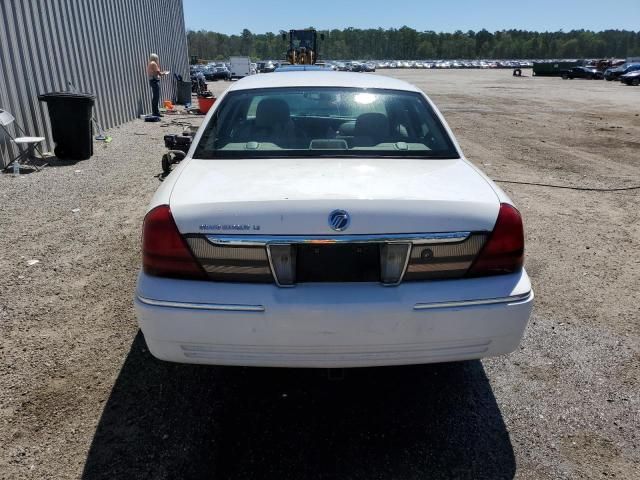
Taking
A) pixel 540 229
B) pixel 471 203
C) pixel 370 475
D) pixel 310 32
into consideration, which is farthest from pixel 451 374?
pixel 310 32

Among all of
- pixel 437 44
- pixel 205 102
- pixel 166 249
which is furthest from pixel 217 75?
pixel 437 44

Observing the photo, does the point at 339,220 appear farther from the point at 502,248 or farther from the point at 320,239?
the point at 502,248

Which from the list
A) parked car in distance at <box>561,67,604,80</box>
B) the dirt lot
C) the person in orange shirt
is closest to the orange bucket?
the person in orange shirt

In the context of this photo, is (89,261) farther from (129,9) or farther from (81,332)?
(129,9)

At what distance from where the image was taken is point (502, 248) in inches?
87.7

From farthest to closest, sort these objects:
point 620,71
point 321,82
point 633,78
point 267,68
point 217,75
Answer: point 217,75 < point 267,68 < point 620,71 < point 633,78 < point 321,82

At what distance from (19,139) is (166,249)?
281 inches

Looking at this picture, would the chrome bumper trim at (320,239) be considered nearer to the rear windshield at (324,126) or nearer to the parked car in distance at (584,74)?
the rear windshield at (324,126)

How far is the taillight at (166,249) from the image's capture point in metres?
2.15

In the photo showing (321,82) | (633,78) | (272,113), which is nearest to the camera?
(272,113)

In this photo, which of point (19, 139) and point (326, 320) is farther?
point (19, 139)

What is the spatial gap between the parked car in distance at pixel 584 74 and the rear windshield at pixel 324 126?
189 ft

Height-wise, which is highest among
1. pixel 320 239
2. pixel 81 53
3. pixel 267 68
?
pixel 81 53

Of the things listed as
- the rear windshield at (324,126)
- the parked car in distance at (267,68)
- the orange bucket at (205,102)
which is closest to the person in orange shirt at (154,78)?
the orange bucket at (205,102)
